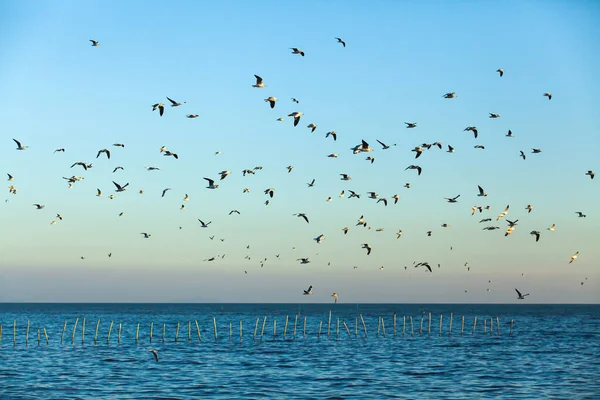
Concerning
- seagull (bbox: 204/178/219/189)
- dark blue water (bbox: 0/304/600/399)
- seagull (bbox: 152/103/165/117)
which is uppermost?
seagull (bbox: 152/103/165/117)

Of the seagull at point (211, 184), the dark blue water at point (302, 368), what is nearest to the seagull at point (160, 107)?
the seagull at point (211, 184)

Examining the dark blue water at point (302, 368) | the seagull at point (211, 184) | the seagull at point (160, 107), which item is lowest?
the dark blue water at point (302, 368)

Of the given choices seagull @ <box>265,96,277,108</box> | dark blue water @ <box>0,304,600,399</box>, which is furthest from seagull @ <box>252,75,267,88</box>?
dark blue water @ <box>0,304,600,399</box>

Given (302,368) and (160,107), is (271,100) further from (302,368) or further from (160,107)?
(302,368)

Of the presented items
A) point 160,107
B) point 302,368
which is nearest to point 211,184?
point 160,107

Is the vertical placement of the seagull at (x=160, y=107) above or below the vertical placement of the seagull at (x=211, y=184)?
above

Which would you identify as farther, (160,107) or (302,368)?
(302,368)

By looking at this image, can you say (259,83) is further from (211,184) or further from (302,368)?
(302,368)

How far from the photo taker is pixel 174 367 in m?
58.3

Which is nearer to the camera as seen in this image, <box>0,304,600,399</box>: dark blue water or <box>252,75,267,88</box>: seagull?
<box>252,75,267,88</box>: seagull

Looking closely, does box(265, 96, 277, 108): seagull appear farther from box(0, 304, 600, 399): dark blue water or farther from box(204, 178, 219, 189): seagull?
box(0, 304, 600, 399): dark blue water

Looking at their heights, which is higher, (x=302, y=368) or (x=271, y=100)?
(x=271, y=100)

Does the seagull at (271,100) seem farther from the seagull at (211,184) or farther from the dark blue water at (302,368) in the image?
the dark blue water at (302,368)

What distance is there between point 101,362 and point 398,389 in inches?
1039
